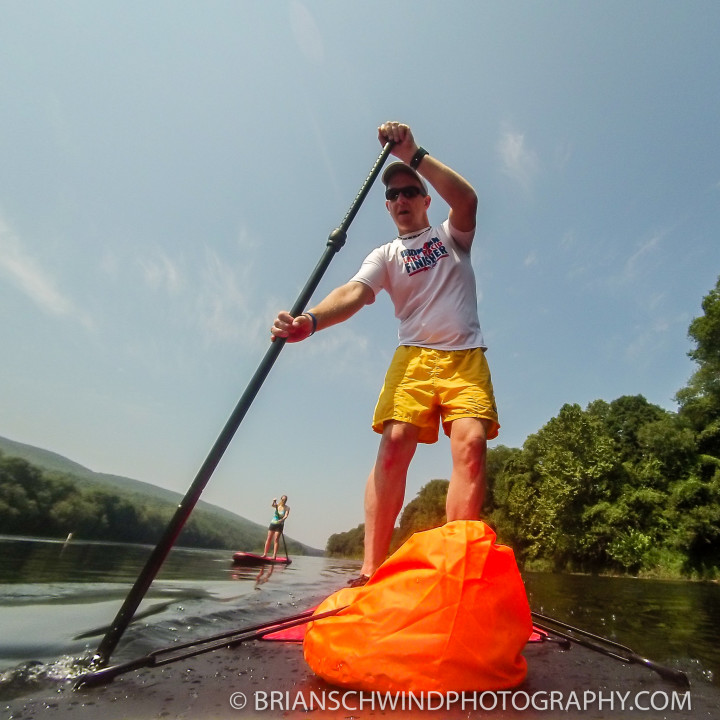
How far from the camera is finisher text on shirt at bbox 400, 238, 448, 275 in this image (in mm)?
3094

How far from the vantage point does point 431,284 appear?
307 centimetres

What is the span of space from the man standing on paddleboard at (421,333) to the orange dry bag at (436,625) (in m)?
0.83

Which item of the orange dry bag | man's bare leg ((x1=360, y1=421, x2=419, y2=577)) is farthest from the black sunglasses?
the orange dry bag

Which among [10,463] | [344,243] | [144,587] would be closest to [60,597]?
[144,587]

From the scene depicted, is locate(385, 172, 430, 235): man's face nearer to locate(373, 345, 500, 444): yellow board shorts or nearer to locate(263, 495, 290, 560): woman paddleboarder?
locate(373, 345, 500, 444): yellow board shorts

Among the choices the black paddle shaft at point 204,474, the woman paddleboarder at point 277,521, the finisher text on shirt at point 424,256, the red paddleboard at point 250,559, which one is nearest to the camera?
the black paddle shaft at point 204,474

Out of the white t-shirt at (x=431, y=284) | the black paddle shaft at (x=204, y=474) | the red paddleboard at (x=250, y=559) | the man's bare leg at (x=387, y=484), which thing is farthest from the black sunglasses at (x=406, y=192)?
the red paddleboard at (x=250, y=559)

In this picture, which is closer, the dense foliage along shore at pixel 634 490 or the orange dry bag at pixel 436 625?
the orange dry bag at pixel 436 625

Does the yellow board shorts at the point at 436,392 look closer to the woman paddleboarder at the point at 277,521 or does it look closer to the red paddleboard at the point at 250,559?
the red paddleboard at the point at 250,559

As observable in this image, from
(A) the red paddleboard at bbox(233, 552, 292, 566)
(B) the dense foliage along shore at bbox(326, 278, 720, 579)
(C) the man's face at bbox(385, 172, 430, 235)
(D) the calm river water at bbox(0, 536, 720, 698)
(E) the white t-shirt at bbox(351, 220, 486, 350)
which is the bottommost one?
(D) the calm river water at bbox(0, 536, 720, 698)

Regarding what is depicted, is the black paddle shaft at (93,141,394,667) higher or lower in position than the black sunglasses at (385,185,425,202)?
lower

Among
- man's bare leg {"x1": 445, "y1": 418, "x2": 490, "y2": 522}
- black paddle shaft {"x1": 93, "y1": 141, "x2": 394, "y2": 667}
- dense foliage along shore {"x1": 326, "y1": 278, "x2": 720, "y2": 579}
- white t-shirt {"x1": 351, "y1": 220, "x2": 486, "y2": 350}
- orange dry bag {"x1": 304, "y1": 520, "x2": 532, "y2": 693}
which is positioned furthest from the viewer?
dense foliage along shore {"x1": 326, "y1": 278, "x2": 720, "y2": 579}

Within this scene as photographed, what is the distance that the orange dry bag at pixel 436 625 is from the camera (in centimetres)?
126

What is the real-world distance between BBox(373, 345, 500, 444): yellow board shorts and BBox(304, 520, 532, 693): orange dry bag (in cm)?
112
